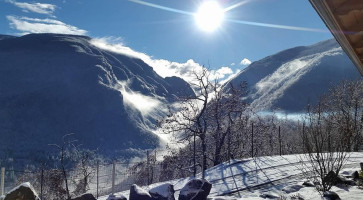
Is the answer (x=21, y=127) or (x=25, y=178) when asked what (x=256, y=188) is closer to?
(x=25, y=178)

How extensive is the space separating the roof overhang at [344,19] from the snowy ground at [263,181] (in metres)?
6.92

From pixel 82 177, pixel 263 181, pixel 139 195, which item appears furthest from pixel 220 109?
pixel 82 177

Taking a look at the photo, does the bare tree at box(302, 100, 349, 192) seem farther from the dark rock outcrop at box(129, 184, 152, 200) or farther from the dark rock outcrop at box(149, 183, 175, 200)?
the dark rock outcrop at box(129, 184, 152, 200)

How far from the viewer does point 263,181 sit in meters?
15.9

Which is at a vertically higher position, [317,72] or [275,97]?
[317,72]

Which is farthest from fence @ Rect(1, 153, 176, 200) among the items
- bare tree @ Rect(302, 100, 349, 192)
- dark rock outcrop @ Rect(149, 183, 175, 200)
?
bare tree @ Rect(302, 100, 349, 192)

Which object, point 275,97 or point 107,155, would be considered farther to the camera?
point 107,155

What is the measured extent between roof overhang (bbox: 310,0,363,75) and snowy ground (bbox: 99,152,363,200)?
6.92 meters

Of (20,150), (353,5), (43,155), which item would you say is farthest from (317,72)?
(353,5)

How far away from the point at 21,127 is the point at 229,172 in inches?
7322

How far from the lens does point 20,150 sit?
16438cm

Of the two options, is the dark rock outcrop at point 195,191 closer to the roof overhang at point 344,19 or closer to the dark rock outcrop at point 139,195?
the dark rock outcrop at point 139,195

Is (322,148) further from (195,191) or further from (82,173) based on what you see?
(82,173)

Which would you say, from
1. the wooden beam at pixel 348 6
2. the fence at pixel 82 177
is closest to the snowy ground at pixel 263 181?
the fence at pixel 82 177
